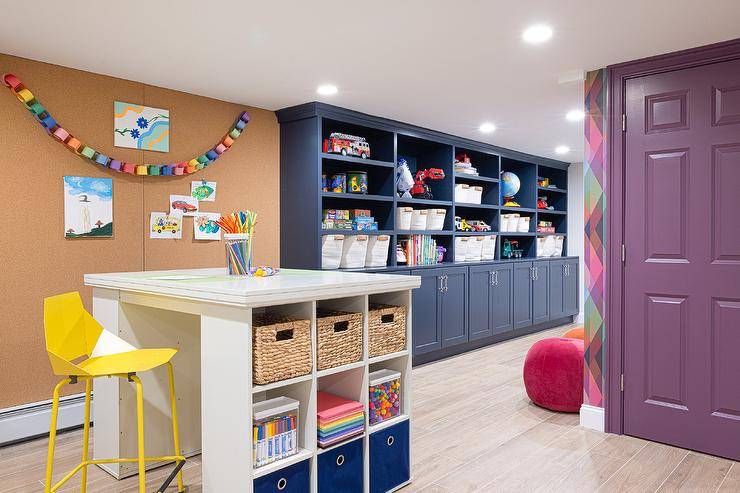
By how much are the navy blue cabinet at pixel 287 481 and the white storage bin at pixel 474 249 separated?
12.8 feet

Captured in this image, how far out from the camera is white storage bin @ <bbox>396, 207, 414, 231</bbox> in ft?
16.8

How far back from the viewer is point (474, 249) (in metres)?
5.85

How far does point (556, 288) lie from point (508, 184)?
1491mm

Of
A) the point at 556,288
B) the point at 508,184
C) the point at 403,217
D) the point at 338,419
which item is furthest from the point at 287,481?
the point at 556,288

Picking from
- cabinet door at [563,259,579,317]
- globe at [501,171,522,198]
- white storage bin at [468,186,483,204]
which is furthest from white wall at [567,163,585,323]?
white storage bin at [468,186,483,204]

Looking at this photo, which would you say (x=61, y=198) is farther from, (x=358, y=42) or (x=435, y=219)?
(x=435, y=219)

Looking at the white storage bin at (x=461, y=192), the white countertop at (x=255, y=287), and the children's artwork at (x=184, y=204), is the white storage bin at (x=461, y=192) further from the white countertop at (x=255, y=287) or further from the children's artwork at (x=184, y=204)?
the white countertop at (x=255, y=287)

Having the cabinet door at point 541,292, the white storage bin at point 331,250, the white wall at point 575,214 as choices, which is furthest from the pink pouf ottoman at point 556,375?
the white wall at point 575,214

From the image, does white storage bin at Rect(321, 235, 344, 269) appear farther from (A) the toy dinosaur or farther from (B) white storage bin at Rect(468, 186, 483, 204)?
(B) white storage bin at Rect(468, 186, 483, 204)

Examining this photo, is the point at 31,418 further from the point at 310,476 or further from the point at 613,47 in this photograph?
the point at 613,47

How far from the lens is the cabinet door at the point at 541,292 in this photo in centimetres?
654

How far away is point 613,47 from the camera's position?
3.08 metres

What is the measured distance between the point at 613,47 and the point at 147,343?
2.92 metres

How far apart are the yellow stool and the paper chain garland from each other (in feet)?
4.79
